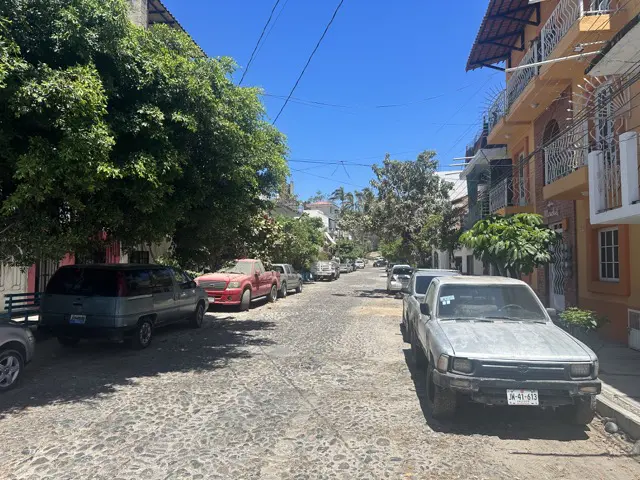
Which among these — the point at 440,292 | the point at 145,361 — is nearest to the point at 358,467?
the point at 440,292

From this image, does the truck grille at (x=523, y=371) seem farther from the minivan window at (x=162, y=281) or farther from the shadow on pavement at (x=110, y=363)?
the minivan window at (x=162, y=281)

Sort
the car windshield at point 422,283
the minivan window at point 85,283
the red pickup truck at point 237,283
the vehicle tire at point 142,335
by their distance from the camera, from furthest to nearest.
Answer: the red pickup truck at point 237,283 → the car windshield at point 422,283 → the vehicle tire at point 142,335 → the minivan window at point 85,283

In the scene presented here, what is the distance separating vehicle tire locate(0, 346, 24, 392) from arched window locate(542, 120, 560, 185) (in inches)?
471

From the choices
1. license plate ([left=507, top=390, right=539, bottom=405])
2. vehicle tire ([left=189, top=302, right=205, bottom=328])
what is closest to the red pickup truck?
vehicle tire ([left=189, top=302, right=205, bottom=328])

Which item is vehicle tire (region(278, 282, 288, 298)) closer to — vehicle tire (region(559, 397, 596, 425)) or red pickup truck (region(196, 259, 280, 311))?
red pickup truck (region(196, 259, 280, 311))

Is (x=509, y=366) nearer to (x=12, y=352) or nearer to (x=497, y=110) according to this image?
Answer: (x=12, y=352)

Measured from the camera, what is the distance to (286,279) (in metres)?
23.6

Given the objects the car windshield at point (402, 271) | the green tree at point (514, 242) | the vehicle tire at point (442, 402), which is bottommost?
the vehicle tire at point (442, 402)

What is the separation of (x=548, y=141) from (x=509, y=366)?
9316mm

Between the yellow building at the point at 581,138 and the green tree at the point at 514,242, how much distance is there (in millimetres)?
1140

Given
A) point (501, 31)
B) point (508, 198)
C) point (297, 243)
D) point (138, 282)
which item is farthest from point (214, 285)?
point (297, 243)

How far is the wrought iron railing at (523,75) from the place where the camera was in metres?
12.8

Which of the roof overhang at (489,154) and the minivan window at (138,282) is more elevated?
the roof overhang at (489,154)

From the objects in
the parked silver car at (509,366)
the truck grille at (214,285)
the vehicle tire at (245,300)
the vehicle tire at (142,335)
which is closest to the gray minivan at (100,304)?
the vehicle tire at (142,335)
